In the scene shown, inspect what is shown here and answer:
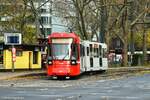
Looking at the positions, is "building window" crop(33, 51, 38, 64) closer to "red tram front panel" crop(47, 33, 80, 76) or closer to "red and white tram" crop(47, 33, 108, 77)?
"red and white tram" crop(47, 33, 108, 77)

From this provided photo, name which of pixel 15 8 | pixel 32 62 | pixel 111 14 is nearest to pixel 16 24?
pixel 15 8

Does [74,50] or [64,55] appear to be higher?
[74,50]

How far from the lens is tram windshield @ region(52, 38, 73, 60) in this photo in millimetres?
39938

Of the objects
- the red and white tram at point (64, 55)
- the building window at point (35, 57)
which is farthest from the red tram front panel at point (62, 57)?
the building window at point (35, 57)

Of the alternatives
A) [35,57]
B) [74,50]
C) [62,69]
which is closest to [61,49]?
[74,50]

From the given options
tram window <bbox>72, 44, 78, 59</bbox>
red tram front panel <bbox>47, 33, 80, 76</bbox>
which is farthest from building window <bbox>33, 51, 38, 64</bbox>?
tram window <bbox>72, 44, 78, 59</bbox>

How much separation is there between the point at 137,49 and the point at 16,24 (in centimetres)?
6568

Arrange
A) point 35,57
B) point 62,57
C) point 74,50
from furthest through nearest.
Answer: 1. point 35,57
2. point 74,50
3. point 62,57

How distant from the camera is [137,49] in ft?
444

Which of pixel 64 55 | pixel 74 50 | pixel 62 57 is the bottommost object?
pixel 62 57

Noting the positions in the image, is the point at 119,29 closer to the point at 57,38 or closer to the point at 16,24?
the point at 16,24

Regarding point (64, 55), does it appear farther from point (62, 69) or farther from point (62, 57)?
point (62, 69)

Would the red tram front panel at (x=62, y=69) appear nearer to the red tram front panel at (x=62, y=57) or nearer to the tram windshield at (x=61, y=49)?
the red tram front panel at (x=62, y=57)

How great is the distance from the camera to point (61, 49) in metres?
40.0
